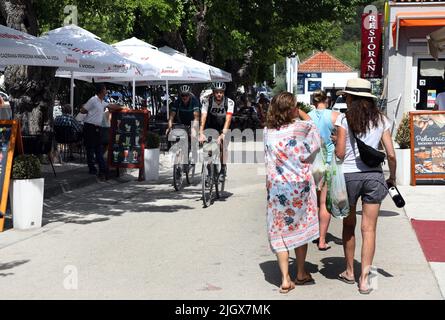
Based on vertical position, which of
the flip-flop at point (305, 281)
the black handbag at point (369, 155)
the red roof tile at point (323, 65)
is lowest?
the flip-flop at point (305, 281)

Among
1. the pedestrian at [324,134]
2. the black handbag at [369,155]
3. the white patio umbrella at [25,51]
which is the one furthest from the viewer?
the white patio umbrella at [25,51]

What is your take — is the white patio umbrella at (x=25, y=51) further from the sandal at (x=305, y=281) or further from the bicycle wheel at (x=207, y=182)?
the sandal at (x=305, y=281)

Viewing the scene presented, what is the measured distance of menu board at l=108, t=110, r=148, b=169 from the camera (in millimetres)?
14508

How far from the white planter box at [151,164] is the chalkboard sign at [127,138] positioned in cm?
26

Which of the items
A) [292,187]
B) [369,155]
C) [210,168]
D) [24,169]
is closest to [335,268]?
[292,187]

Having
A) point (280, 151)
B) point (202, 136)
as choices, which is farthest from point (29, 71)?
point (280, 151)

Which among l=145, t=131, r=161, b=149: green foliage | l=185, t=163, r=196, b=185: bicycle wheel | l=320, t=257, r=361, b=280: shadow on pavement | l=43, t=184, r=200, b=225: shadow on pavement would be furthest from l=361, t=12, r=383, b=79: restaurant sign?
l=320, t=257, r=361, b=280: shadow on pavement

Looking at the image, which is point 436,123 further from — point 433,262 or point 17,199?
point 17,199

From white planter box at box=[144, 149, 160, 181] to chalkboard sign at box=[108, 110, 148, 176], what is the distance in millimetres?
261

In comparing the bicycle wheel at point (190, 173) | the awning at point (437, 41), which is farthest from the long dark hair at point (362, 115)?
the awning at point (437, 41)

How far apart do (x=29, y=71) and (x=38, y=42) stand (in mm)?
3905

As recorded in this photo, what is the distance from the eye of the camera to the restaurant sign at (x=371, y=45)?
24.1 metres

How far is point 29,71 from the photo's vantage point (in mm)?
14641

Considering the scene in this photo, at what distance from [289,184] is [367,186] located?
659mm
